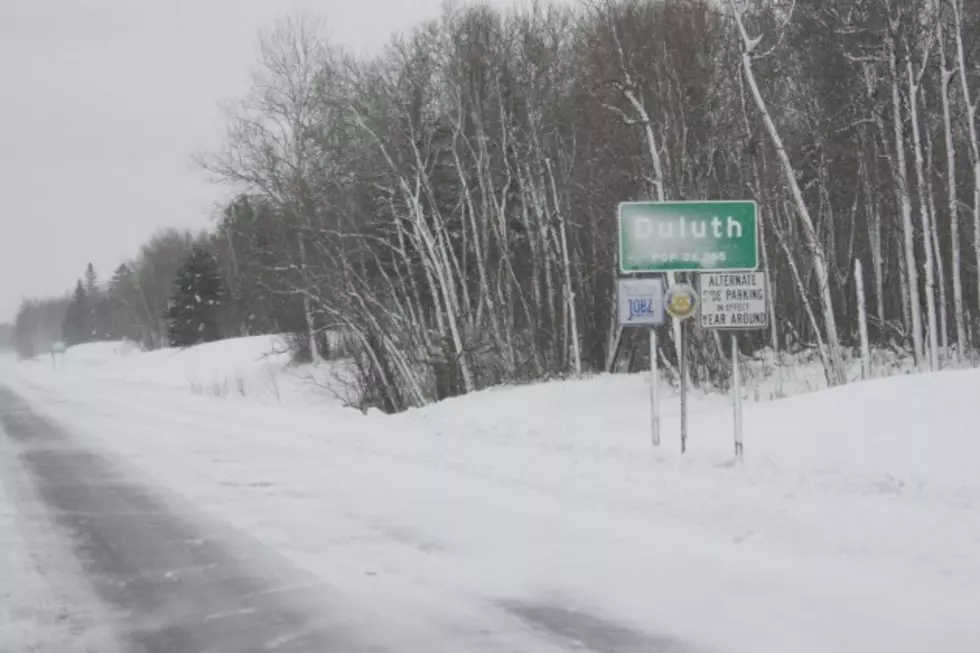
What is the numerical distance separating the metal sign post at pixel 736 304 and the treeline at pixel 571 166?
905cm

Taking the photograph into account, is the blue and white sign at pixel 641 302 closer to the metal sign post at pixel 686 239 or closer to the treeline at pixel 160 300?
the metal sign post at pixel 686 239

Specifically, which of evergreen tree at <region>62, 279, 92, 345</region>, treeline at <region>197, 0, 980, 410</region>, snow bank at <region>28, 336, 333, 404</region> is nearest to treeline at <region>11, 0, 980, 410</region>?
treeline at <region>197, 0, 980, 410</region>

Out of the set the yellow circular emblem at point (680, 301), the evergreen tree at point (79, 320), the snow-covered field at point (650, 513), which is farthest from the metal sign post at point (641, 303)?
the evergreen tree at point (79, 320)

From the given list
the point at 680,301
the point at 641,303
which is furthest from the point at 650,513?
the point at 641,303

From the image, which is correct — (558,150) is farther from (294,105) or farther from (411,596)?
(411,596)

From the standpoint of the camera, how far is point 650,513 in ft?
30.0

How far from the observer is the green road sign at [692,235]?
12.5 metres

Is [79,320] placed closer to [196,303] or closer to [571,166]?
[196,303]

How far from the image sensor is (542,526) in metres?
8.74

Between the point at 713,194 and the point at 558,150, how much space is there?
5.13 meters

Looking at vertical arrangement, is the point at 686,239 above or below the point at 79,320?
below

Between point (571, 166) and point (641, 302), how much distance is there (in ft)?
49.9

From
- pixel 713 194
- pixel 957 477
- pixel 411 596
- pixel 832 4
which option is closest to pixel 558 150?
pixel 713 194

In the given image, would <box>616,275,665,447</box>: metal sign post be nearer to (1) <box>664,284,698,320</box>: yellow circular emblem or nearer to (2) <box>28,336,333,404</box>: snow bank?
(1) <box>664,284,698,320</box>: yellow circular emblem
